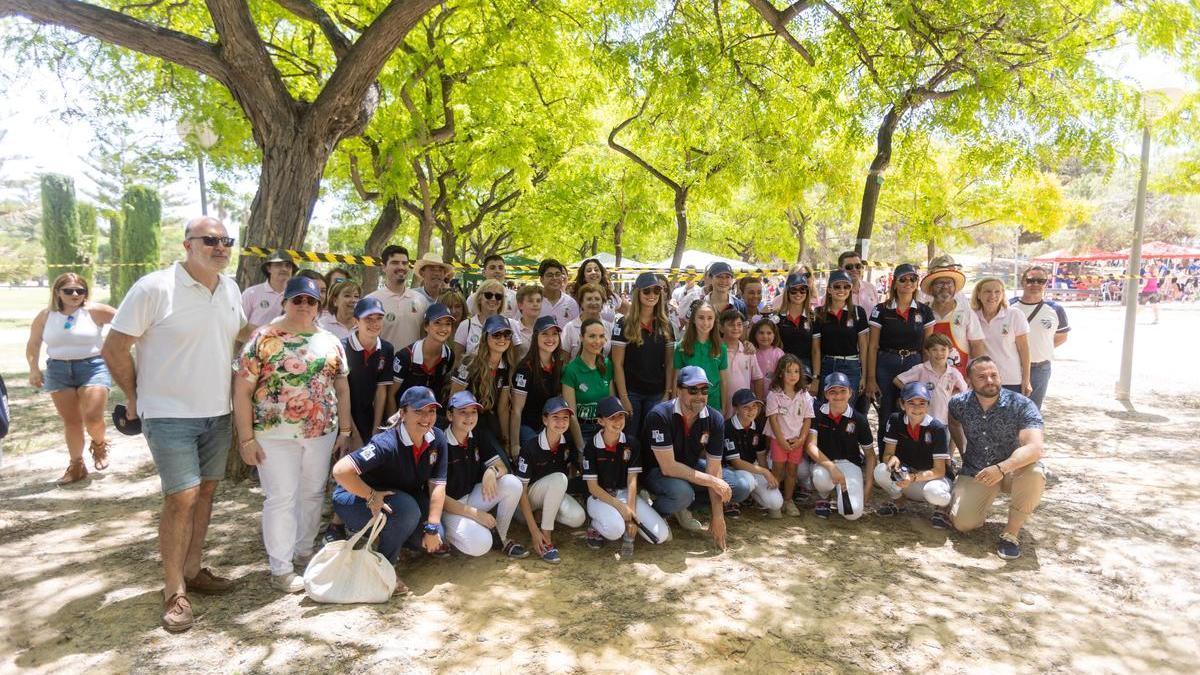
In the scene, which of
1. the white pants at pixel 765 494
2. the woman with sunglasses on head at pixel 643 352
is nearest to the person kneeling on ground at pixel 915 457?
A: the white pants at pixel 765 494

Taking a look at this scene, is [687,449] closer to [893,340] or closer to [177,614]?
[893,340]

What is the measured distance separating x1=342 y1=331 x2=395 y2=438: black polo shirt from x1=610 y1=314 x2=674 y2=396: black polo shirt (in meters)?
1.70

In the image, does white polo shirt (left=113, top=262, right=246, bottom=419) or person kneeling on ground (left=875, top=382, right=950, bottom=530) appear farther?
person kneeling on ground (left=875, top=382, right=950, bottom=530)

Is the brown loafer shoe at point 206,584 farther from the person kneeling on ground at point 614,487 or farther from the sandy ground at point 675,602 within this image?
the person kneeling on ground at point 614,487

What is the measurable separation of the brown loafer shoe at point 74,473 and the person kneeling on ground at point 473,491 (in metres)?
3.61

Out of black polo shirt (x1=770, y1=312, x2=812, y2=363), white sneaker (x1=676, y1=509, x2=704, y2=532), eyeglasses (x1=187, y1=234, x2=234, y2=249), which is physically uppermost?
eyeglasses (x1=187, y1=234, x2=234, y2=249)

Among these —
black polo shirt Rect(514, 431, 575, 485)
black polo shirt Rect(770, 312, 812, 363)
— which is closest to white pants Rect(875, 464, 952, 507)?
black polo shirt Rect(770, 312, 812, 363)

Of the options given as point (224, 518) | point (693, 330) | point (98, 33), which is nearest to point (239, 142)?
point (98, 33)

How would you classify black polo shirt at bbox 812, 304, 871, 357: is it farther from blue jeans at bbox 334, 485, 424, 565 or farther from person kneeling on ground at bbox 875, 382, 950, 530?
blue jeans at bbox 334, 485, 424, 565

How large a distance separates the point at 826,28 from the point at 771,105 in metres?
1.24

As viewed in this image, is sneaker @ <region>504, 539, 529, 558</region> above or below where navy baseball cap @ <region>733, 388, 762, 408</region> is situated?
below

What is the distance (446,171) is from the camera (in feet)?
45.9

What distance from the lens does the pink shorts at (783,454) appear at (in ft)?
17.1

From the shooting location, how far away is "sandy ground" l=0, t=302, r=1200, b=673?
3215mm
